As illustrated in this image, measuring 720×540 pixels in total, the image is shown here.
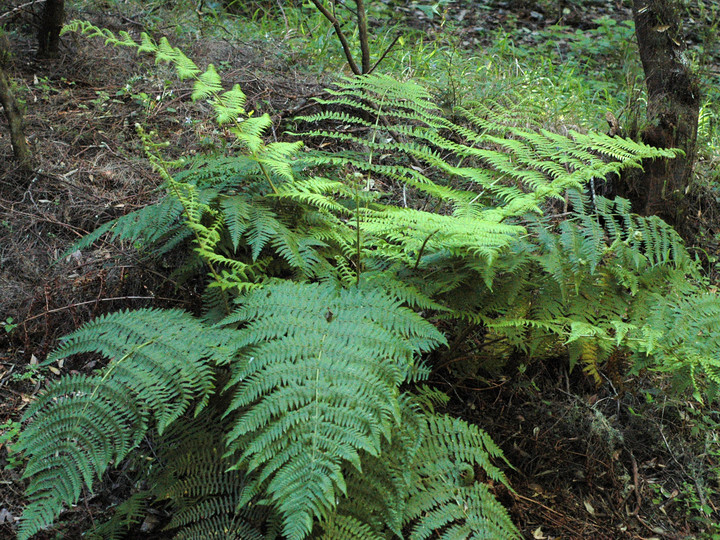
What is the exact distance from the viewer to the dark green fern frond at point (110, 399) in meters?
1.68

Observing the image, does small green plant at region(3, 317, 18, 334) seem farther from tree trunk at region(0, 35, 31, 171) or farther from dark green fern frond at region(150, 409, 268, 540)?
dark green fern frond at region(150, 409, 268, 540)

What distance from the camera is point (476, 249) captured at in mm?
2062

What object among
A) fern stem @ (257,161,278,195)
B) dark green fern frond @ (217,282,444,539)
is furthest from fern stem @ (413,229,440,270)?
fern stem @ (257,161,278,195)

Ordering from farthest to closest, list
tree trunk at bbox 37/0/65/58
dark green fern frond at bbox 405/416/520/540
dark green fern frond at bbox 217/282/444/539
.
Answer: tree trunk at bbox 37/0/65/58 → dark green fern frond at bbox 405/416/520/540 → dark green fern frond at bbox 217/282/444/539

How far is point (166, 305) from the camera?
2896mm

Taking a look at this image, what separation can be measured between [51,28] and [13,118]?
4.42 ft

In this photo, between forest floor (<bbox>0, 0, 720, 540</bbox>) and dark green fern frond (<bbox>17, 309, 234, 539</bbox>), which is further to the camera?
forest floor (<bbox>0, 0, 720, 540</bbox>)

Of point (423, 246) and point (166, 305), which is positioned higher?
point (423, 246)

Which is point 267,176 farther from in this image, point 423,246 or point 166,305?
point 166,305

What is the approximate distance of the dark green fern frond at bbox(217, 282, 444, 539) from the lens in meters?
1.58

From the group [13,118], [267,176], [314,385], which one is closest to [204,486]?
[314,385]

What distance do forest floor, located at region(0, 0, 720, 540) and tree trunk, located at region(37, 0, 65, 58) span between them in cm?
22

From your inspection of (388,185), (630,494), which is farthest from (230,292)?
(630,494)

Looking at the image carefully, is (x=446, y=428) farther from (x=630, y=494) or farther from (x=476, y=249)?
(x=630, y=494)
